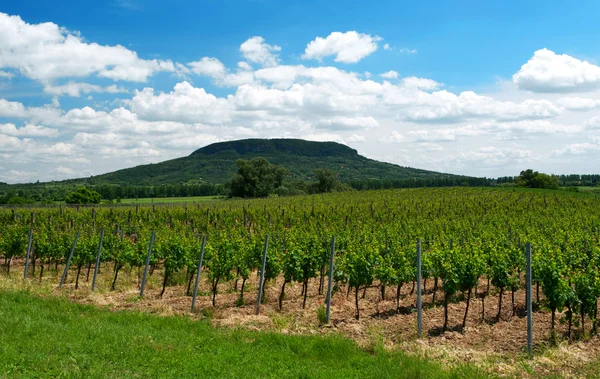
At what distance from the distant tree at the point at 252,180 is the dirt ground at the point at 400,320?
64880mm

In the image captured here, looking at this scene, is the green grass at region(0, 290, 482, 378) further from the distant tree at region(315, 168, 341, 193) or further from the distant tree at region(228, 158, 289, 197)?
the distant tree at region(315, 168, 341, 193)

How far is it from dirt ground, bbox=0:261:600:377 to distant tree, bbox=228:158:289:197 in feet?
213

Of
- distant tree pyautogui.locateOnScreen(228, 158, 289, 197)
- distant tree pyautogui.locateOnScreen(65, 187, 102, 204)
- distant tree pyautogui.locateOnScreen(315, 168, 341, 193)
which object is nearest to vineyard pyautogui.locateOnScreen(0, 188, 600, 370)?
distant tree pyautogui.locateOnScreen(65, 187, 102, 204)

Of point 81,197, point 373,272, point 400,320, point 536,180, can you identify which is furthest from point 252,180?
point 400,320

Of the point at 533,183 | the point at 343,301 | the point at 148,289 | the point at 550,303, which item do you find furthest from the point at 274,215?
the point at 533,183

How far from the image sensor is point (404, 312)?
36.7 feet

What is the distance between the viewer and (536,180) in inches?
3241

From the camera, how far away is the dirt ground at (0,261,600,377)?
7.88 m

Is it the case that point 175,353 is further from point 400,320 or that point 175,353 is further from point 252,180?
point 252,180

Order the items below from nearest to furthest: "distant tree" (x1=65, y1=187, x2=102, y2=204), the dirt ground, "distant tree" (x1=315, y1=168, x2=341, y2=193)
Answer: the dirt ground < "distant tree" (x1=65, y1=187, x2=102, y2=204) < "distant tree" (x1=315, y1=168, x2=341, y2=193)

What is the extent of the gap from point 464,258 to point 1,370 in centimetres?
924

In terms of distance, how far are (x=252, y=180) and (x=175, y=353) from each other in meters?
73.0

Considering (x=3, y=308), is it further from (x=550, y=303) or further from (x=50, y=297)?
(x=550, y=303)

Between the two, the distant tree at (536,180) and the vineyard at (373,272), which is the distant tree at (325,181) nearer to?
the distant tree at (536,180)
